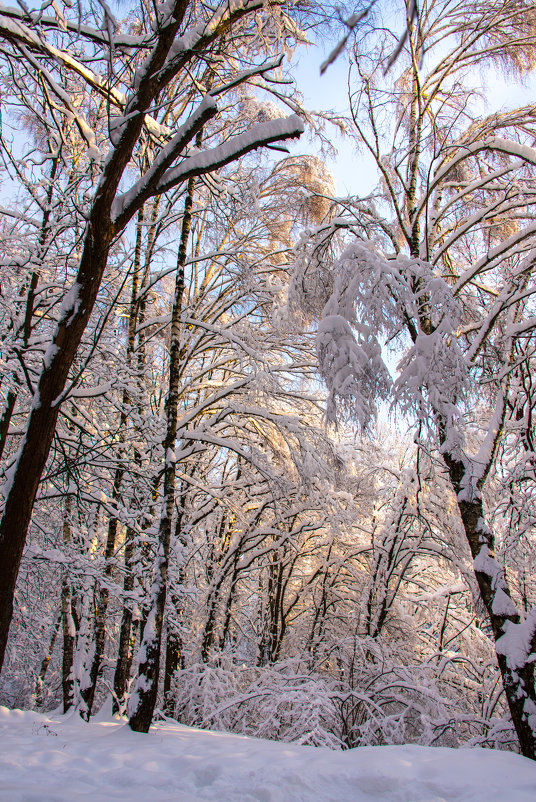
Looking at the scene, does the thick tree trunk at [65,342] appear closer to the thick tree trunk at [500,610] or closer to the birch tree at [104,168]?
the birch tree at [104,168]

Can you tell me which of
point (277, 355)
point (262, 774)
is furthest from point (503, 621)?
point (277, 355)

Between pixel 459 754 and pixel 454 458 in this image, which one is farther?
pixel 454 458

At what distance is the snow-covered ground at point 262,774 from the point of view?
2164 millimetres

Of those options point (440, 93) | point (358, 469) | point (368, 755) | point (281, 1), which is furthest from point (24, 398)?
point (358, 469)

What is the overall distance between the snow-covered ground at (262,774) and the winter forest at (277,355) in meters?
0.84

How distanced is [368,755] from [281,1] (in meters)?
5.43

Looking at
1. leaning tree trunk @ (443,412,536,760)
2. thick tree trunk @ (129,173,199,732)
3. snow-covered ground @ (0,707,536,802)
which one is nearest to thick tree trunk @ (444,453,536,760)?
leaning tree trunk @ (443,412,536,760)

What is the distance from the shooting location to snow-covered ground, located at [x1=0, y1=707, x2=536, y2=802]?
216cm

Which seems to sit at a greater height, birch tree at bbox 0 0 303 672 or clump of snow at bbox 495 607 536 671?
birch tree at bbox 0 0 303 672

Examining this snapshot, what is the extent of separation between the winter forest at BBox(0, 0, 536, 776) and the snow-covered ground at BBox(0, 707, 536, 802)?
842 millimetres

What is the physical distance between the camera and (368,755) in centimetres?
258

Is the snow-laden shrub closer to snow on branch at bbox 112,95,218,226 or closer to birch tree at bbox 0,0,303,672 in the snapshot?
birch tree at bbox 0,0,303,672

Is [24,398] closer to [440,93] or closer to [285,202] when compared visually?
[285,202]

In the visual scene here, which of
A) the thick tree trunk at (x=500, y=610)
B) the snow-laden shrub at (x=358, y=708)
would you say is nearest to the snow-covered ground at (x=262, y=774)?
the thick tree trunk at (x=500, y=610)
